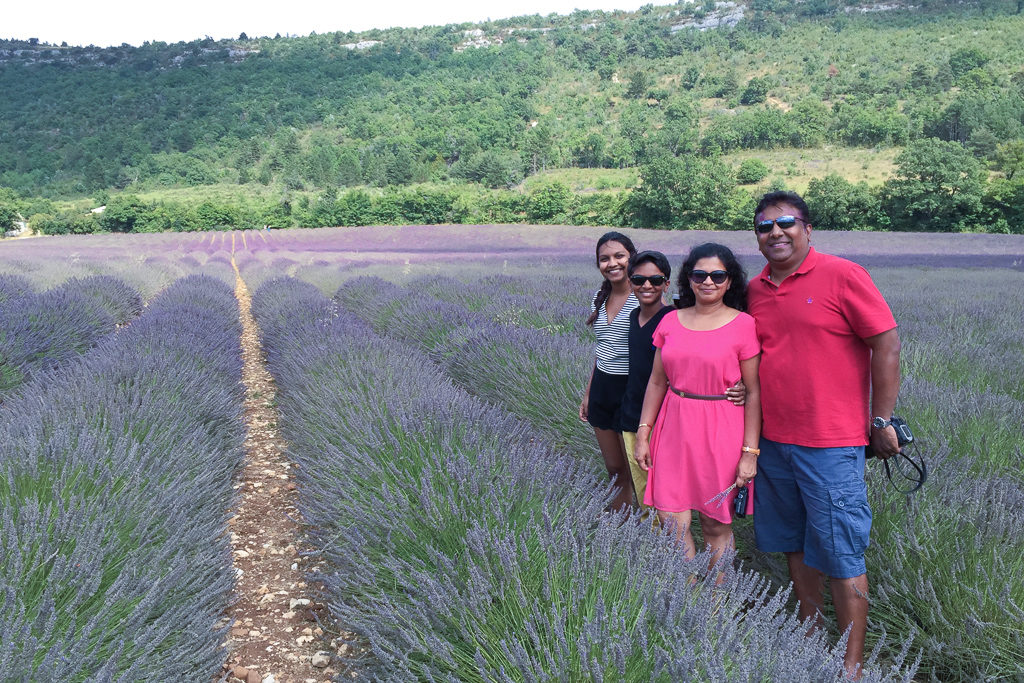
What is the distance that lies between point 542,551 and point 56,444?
5.79 ft

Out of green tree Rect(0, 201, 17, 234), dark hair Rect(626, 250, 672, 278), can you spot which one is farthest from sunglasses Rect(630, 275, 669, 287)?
green tree Rect(0, 201, 17, 234)

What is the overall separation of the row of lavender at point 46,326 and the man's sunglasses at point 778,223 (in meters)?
4.16

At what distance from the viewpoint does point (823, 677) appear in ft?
3.55

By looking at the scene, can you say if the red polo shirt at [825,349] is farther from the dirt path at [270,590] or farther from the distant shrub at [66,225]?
the distant shrub at [66,225]

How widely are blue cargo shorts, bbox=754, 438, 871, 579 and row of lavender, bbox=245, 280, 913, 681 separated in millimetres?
217

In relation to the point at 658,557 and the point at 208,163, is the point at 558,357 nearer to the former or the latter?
the point at 658,557

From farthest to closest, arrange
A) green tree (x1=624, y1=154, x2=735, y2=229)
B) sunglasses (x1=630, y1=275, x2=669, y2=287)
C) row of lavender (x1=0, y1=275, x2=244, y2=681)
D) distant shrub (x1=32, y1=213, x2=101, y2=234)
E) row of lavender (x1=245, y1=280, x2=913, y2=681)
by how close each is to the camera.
Answer: distant shrub (x1=32, y1=213, x2=101, y2=234), green tree (x1=624, y1=154, x2=735, y2=229), sunglasses (x1=630, y1=275, x2=669, y2=287), row of lavender (x1=0, y1=275, x2=244, y2=681), row of lavender (x1=245, y1=280, x2=913, y2=681)

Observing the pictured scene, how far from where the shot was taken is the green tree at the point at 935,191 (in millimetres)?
22547

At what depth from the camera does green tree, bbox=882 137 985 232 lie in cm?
2255

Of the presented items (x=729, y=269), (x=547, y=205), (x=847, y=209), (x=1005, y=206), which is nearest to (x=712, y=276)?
(x=729, y=269)

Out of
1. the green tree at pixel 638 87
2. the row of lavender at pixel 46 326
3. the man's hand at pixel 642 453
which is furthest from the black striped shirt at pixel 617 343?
the green tree at pixel 638 87

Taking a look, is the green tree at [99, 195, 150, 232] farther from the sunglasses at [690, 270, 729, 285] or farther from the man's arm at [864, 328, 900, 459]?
the man's arm at [864, 328, 900, 459]

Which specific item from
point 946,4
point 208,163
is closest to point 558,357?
point 208,163

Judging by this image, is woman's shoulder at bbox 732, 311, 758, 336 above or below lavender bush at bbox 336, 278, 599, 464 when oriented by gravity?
above
